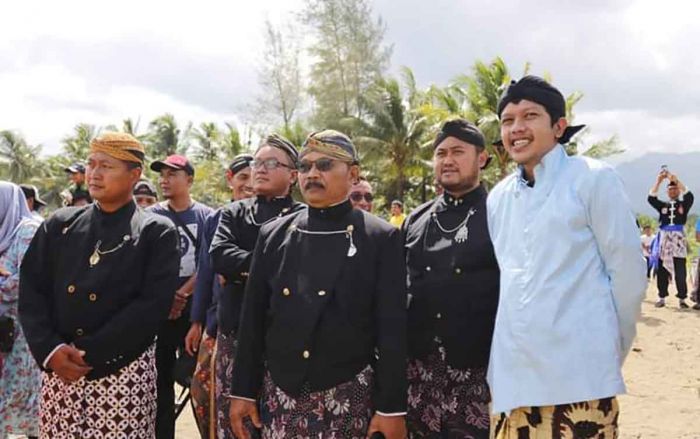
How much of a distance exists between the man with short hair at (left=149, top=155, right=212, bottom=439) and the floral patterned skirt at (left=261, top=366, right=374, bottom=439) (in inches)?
84.6

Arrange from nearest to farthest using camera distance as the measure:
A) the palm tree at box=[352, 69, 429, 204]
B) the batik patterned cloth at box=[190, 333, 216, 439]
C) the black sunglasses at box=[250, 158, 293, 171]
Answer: the black sunglasses at box=[250, 158, 293, 171]
the batik patterned cloth at box=[190, 333, 216, 439]
the palm tree at box=[352, 69, 429, 204]

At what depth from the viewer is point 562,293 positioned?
7.98 ft

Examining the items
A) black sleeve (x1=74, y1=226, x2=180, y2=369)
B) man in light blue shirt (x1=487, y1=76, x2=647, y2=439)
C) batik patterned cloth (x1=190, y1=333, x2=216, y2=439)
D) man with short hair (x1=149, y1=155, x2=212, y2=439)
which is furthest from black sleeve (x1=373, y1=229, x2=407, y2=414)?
man with short hair (x1=149, y1=155, x2=212, y2=439)

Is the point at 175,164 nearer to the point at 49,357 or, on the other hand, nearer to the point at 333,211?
the point at 49,357

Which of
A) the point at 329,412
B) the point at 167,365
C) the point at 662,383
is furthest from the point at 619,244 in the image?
the point at 662,383

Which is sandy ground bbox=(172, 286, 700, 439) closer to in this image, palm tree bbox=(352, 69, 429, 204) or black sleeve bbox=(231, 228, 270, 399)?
black sleeve bbox=(231, 228, 270, 399)

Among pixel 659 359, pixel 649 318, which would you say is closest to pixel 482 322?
pixel 659 359

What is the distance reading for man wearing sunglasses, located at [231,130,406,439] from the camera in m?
2.63

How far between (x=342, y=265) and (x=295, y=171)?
1144mm

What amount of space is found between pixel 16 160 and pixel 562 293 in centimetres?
4806

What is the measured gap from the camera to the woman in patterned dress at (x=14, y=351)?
4027mm

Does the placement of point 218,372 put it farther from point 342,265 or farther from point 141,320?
point 342,265

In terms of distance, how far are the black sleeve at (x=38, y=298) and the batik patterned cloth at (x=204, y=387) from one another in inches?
40.0

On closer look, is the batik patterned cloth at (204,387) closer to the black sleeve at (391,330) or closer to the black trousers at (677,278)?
the black sleeve at (391,330)
